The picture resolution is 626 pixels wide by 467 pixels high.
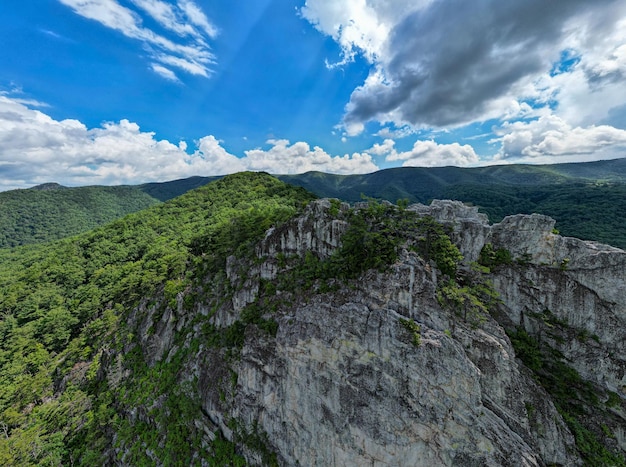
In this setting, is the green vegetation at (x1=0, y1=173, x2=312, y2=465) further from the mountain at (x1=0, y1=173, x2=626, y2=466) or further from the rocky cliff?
the rocky cliff

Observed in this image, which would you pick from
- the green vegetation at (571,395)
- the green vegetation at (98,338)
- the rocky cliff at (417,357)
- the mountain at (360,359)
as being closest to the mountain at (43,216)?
the green vegetation at (98,338)

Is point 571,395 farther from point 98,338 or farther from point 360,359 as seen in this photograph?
point 98,338

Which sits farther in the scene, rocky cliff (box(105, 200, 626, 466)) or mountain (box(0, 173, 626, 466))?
mountain (box(0, 173, 626, 466))

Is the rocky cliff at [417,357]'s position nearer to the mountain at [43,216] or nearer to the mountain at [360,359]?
the mountain at [360,359]

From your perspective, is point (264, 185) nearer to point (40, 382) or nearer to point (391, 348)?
point (40, 382)

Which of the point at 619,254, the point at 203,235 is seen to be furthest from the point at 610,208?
the point at 203,235

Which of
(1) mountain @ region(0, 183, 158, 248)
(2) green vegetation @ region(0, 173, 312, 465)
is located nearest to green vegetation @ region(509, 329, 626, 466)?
(2) green vegetation @ region(0, 173, 312, 465)
